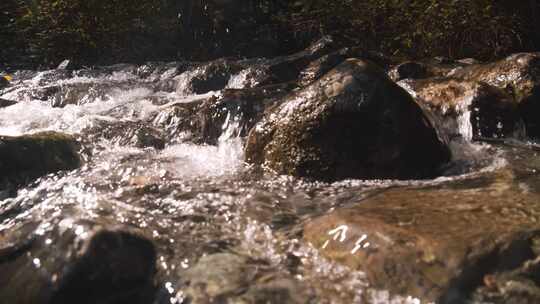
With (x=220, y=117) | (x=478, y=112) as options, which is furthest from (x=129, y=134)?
(x=478, y=112)

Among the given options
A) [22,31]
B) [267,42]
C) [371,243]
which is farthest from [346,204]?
[22,31]

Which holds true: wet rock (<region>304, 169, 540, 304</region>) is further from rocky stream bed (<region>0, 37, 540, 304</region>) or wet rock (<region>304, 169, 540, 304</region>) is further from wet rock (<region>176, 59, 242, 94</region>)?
wet rock (<region>176, 59, 242, 94</region>)

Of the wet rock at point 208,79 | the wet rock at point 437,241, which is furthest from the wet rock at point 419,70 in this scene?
the wet rock at point 437,241

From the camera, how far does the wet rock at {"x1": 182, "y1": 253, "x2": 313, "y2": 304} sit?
276 cm

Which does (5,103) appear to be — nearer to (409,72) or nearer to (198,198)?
(198,198)

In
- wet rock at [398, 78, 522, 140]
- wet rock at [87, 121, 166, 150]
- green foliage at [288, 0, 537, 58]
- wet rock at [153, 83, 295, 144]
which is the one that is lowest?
wet rock at [87, 121, 166, 150]

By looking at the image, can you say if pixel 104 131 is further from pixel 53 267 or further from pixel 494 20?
pixel 494 20

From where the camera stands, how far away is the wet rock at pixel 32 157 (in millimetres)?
4914

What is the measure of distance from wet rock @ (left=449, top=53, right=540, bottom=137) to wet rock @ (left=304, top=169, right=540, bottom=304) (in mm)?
3031

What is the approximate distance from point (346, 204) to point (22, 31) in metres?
12.8

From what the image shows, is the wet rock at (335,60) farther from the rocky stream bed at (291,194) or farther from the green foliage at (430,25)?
the green foliage at (430,25)

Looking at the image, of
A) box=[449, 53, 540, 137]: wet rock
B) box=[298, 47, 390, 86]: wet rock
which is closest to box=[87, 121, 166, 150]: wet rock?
box=[298, 47, 390, 86]: wet rock

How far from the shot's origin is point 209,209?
4043 mm

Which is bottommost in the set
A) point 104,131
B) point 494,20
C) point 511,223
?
point 104,131
